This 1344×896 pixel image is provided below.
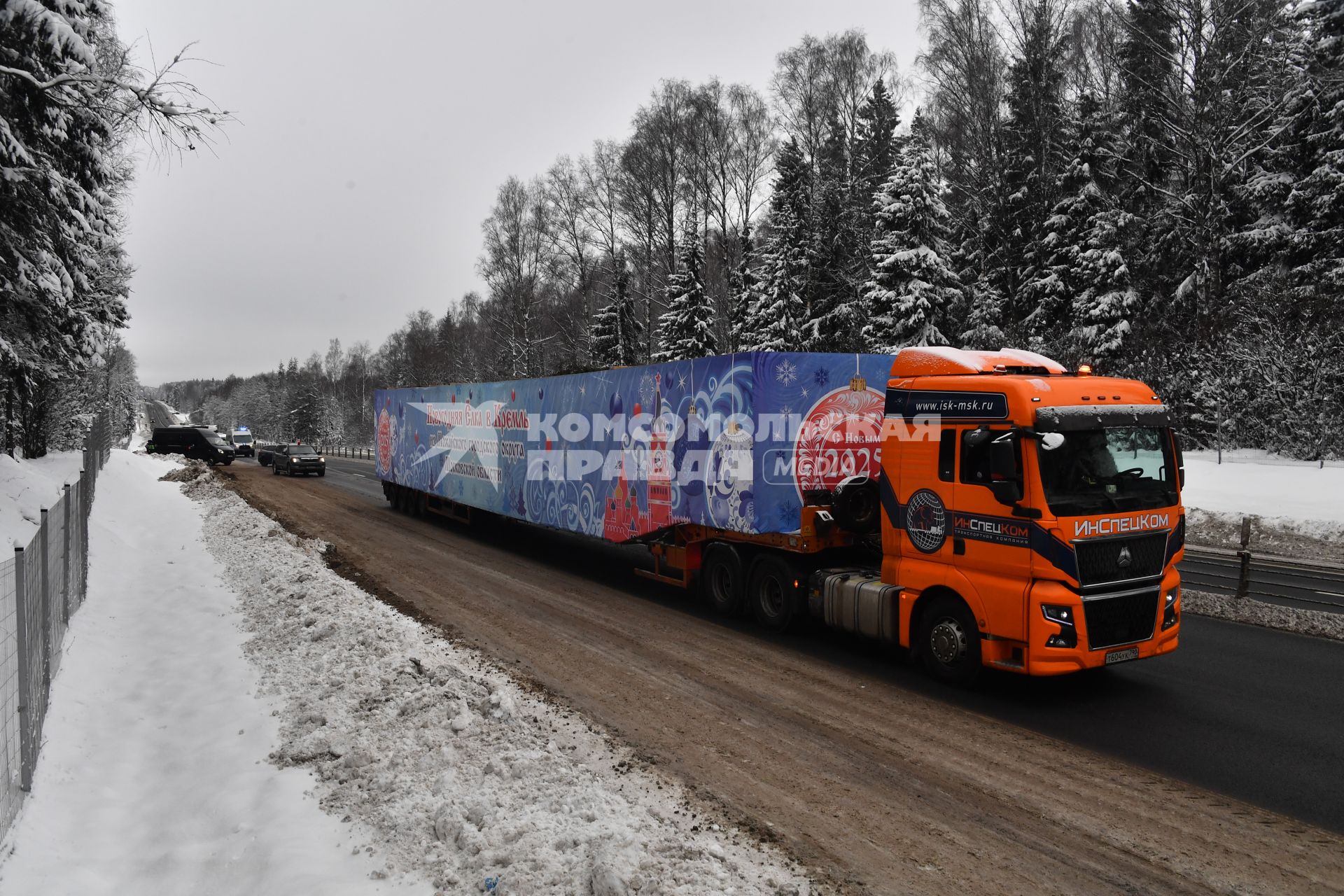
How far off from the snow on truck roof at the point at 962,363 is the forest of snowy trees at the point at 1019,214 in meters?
17.3

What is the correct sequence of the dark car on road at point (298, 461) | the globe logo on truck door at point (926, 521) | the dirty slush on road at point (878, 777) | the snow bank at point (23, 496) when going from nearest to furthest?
1. the dirty slush on road at point (878, 777)
2. the globe logo on truck door at point (926, 521)
3. the snow bank at point (23, 496)
4. the dark car on road at point (298, 461)

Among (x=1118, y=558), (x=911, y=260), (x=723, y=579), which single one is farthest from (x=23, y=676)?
(x=911, y=260)

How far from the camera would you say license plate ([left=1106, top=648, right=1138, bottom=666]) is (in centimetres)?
703

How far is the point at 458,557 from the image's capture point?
49.7ft

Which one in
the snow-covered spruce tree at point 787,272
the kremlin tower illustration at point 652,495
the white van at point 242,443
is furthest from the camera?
the white van at point 242,443

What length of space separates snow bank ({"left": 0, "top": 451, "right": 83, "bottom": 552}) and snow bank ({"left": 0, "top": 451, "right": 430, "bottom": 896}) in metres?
2.60

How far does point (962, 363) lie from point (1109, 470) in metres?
1.72

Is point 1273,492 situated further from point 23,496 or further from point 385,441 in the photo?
point 23,496

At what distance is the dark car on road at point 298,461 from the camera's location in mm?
37031

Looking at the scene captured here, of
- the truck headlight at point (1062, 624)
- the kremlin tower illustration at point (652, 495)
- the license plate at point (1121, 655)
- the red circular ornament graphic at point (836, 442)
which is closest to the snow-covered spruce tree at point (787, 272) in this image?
the kremlin tower illustration at point (652, 495)

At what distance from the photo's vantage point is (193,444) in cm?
4347

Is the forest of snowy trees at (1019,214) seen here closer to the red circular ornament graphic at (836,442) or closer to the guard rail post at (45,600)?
the red circular ornament graphic at (836,442)

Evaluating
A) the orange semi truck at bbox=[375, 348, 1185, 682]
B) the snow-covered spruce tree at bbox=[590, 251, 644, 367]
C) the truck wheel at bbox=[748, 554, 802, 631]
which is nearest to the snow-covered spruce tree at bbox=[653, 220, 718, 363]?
the snow-covered spruce tree at bbox=[590, 251, 644, 367]

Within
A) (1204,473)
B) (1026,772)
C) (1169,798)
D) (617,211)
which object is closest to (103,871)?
(1026,772)
